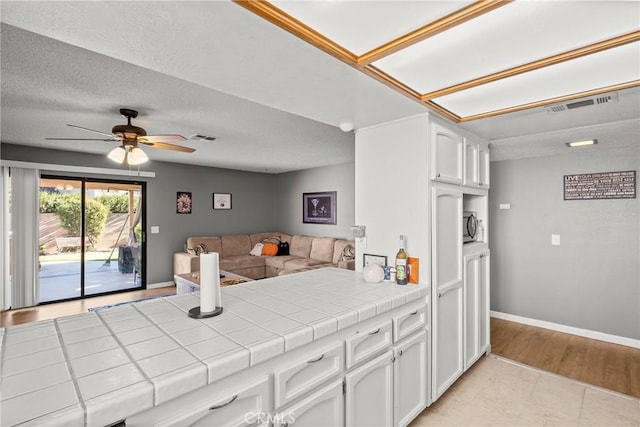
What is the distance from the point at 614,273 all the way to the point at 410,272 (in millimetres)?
2694

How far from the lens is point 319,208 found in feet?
20.9

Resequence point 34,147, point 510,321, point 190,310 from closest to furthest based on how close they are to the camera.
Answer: point 190,310
point 510,321
point 34,147

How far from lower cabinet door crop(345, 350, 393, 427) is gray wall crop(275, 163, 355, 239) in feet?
13.3

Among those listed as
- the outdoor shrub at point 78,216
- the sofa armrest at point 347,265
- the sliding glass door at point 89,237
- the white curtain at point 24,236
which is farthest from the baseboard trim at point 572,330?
the white curtain at point 24,236

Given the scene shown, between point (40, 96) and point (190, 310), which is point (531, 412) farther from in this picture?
Answer: point (40, 96)

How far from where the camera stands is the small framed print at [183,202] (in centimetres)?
580

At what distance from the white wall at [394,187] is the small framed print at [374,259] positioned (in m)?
0.03

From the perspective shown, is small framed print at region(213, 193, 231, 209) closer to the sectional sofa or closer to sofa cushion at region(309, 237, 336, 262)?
the sectional sofa

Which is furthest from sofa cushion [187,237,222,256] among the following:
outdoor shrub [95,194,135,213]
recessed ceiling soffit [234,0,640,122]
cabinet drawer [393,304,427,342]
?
recessed ceiling soffit [234,0,640,122]

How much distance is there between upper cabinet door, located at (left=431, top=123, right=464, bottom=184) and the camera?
2088mm

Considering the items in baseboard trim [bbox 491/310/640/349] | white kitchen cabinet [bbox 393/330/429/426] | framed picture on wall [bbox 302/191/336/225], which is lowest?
baseboard trim [bbox 491/310/640/349]

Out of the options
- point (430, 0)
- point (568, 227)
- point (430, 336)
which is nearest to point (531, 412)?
point (430, 336)

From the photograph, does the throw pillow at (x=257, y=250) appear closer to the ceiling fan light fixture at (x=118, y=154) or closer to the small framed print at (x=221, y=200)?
the small framed print at (x=221, y=200)

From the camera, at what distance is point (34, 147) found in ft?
14.4
